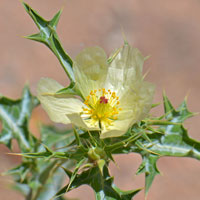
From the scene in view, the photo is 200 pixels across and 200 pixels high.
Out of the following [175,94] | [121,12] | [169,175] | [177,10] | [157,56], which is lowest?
[169,175]

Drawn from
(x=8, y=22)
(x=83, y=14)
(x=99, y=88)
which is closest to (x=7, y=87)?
(x=8, y=22)

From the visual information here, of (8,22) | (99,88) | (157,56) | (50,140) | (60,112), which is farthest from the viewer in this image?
(157,56)

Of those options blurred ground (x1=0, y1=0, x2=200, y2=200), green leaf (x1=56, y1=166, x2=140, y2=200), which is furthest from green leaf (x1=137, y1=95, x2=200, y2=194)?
blurred ground (x1=0, y1=0, x2=200, y2=200)

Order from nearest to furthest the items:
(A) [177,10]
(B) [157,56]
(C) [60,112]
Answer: (C) [60,112] → (B) [157,56] → (A) [177,10]

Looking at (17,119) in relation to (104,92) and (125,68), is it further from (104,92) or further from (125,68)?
(125,68)

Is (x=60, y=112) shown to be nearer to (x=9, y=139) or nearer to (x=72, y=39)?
(x=9, y=139)

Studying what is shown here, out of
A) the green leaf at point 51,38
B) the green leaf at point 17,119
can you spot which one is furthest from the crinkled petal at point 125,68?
the green leaf at point 17,119

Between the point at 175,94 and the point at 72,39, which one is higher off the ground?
the point at 72,39
